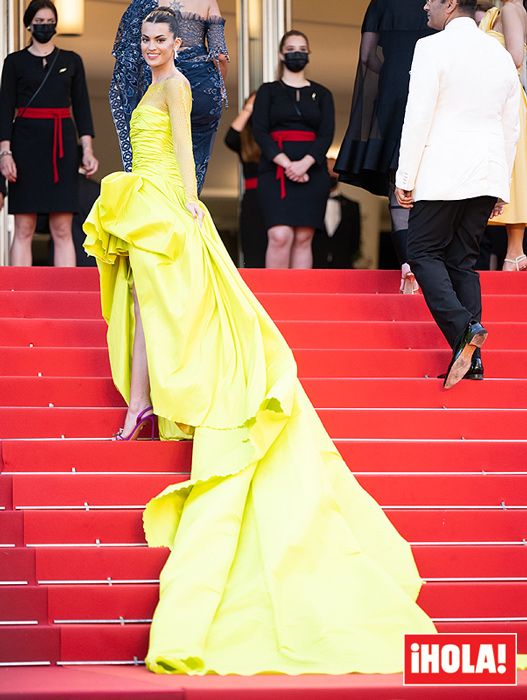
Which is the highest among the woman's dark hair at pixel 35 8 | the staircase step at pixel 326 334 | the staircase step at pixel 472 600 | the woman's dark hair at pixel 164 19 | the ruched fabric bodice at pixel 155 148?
the woman's dark hair at pixel 164 19

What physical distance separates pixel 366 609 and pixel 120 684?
0.94m

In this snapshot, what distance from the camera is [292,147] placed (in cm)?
919

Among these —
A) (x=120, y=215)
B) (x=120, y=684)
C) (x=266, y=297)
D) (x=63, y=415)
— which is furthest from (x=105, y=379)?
(x=120, y=684)

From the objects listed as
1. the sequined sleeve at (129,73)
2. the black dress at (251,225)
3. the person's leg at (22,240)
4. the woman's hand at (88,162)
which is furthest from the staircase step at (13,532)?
the black dress at (251,225)

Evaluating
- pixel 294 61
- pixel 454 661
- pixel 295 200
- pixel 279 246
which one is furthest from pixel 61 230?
pixel 454 661

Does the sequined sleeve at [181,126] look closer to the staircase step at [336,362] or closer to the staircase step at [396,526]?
the staircase step at [336,362]

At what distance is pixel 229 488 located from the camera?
5.33m

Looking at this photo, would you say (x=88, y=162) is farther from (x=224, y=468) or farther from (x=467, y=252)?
(x=224, y=468)

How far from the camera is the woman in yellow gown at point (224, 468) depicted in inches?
193

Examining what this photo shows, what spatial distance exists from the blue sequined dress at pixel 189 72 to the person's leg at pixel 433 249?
1583 millimetres

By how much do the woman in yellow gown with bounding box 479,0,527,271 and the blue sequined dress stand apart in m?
1.60

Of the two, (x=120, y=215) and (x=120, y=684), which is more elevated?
(x=120, y=215)

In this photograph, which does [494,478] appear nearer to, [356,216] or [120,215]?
[120,215]

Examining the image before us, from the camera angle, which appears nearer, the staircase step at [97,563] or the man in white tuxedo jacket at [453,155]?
the staircase step at [97,563]
